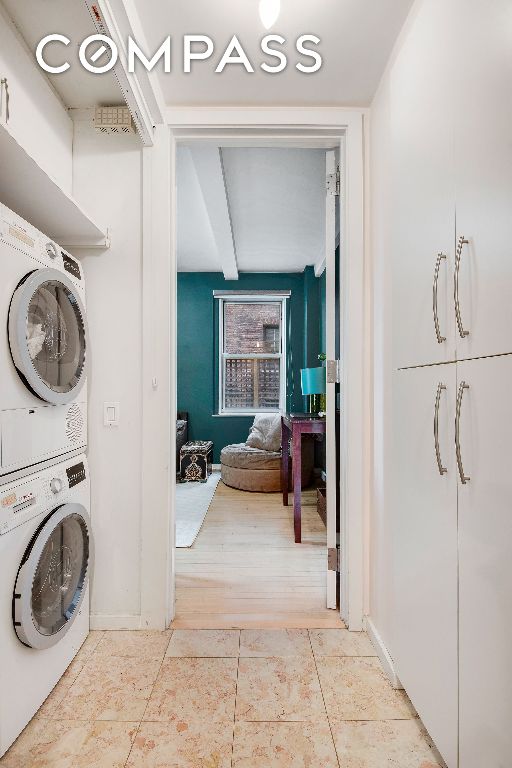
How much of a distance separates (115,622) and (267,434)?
3047mm

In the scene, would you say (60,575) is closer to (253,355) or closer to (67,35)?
(67,35)

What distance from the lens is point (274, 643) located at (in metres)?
1.96

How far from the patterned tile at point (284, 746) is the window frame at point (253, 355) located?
4.70m

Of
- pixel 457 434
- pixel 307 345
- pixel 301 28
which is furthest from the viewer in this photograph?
pixel 307 345

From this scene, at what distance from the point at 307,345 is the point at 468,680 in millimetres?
4973

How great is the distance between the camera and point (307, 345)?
591cm

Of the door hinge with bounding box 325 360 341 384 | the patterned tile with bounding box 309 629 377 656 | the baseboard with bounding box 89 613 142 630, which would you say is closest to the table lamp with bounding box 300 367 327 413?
the door hinge with bounding box 325 360 341 384

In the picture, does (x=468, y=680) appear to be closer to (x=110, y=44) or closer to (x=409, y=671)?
(x=409, y=671)

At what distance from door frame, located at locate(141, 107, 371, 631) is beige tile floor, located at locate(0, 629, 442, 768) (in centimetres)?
25

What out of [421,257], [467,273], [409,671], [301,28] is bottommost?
[409,671]

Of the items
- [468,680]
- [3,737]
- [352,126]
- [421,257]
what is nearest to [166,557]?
[3,737]

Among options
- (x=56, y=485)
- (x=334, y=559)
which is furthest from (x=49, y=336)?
(x=334, y=559)

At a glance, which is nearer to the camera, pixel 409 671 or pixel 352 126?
pixel 409 671

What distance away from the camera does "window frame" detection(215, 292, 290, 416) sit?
616 centimetres
